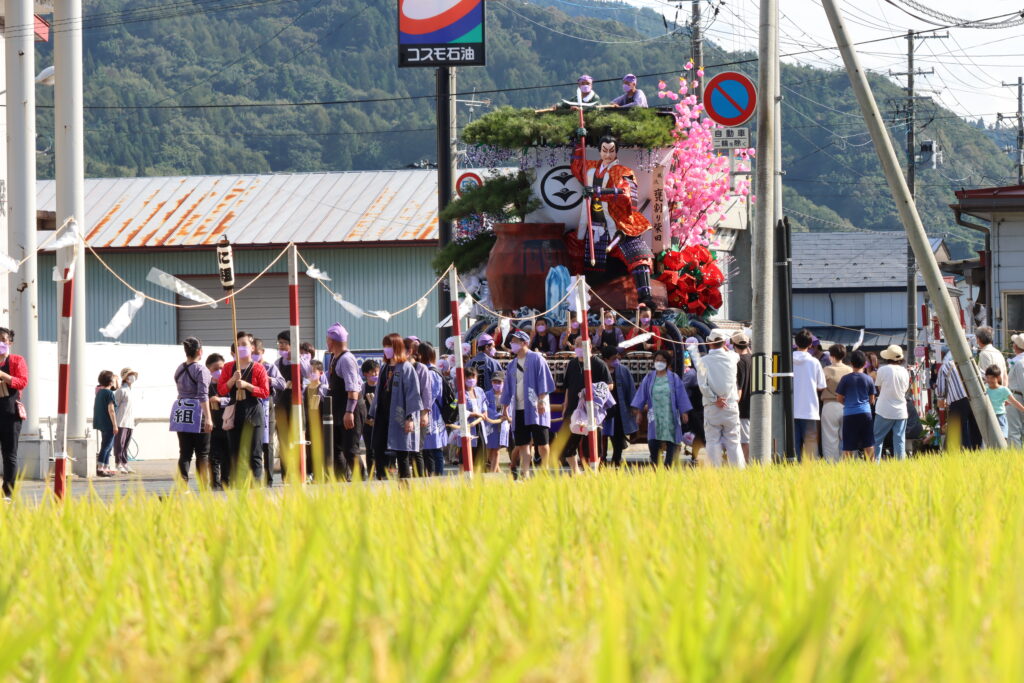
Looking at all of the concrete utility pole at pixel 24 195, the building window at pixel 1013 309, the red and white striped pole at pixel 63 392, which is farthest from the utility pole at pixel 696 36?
the red and white striped pole at pixel 63 392

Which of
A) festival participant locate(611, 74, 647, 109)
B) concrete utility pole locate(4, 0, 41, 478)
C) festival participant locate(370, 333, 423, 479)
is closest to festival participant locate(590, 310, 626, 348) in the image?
festival participant locate(611, 74, 647, 109)

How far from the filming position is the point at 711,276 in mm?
20781

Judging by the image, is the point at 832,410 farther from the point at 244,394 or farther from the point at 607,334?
the point at 244,394

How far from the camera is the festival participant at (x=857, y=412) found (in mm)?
15133

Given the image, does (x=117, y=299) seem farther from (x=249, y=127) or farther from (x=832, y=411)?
(x=249, y=127)

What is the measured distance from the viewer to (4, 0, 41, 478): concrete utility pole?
15891mm

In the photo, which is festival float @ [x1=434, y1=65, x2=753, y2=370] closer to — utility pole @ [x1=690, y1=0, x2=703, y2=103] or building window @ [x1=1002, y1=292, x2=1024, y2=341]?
building window @ [x1=1002, y1=292, x2=1024, y2=341]

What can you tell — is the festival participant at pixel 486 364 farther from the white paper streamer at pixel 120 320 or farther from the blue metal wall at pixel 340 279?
the blue metal wall at pixel 340 279

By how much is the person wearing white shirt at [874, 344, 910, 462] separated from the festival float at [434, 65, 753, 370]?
4249 millimetres

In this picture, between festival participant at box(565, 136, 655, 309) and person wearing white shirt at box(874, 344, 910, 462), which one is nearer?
person wearing white shirt at box(874, 344, 910, 462)

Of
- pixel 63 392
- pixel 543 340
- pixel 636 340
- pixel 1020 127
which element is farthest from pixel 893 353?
pixel 1020 127

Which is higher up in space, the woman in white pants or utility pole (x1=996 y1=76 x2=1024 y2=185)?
utility pole (x1=996 y1=76 x2=1024 y2=185)

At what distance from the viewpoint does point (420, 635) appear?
2105mm

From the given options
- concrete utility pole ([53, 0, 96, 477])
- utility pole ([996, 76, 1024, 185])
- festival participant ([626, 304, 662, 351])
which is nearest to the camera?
concrete utility pole ([53, 0, 96, 477])
